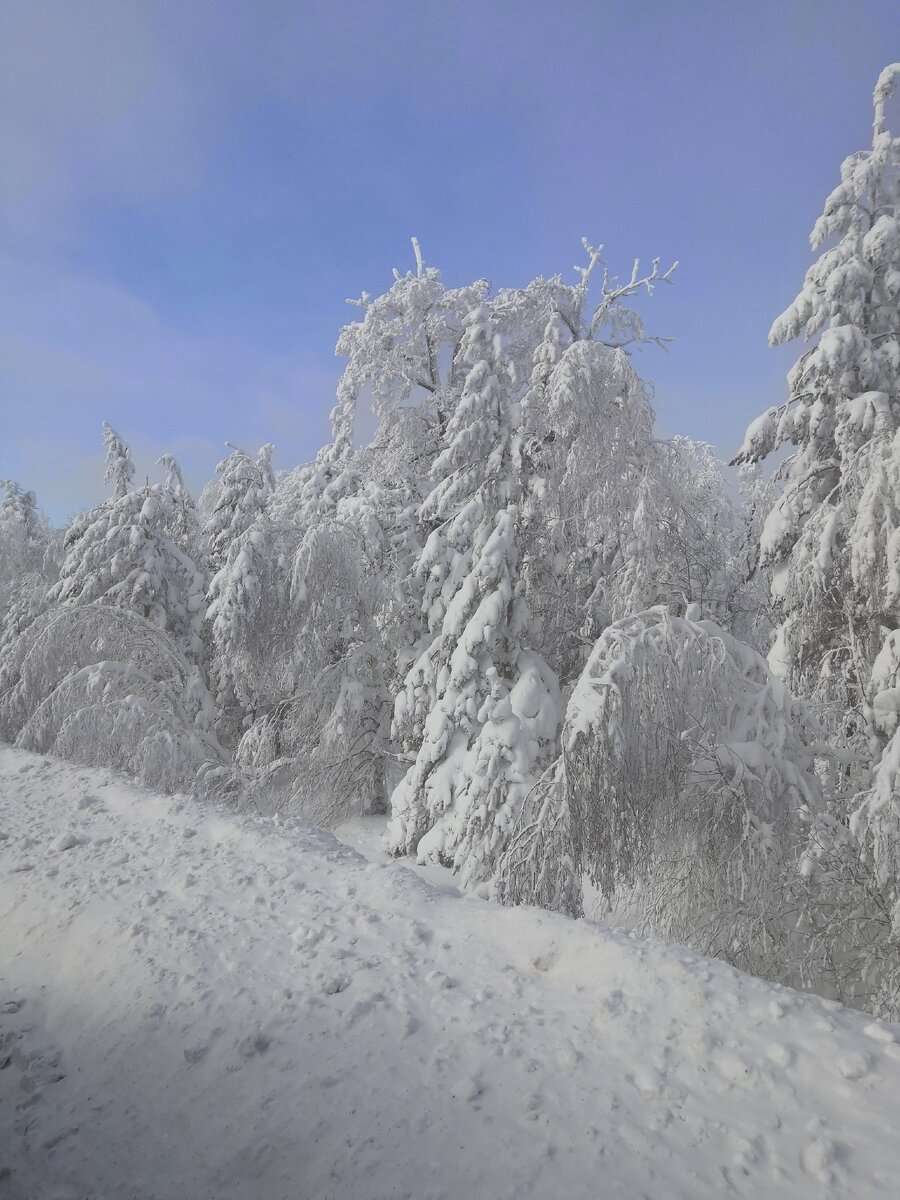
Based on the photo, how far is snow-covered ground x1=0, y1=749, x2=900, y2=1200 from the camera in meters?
2.61

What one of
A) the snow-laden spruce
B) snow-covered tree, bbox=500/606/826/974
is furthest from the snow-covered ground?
the snow-laden spruce

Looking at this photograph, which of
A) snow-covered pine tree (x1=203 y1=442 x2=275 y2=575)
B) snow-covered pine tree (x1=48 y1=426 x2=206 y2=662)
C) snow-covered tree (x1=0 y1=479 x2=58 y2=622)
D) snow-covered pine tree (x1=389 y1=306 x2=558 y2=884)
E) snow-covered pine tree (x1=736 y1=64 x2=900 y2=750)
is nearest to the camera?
snow-covered pine tree (x1=736 y1=64 x2=900 y2=750)

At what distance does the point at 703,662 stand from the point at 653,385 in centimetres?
753

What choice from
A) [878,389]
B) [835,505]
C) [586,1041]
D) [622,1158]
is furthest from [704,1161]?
[878,389]

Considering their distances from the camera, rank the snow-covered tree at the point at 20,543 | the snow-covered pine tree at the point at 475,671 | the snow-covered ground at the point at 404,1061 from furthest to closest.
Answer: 1. the snow-covered tree at the point at 20,543
2. the snow-covered pine tree at the point at 475,671
3. the snow-covered ground at the point at 404,1061

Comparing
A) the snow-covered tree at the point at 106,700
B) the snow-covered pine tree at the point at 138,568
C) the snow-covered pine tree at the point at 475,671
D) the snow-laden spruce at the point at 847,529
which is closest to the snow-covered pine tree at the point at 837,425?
the snow-laden spruce at the point at 847,529

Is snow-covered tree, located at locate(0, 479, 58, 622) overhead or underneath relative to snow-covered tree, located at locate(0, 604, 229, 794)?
overhead

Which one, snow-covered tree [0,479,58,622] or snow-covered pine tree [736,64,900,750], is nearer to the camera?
snow-covered pine tree [736,64,900,750]

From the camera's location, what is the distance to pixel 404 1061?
3229 mm

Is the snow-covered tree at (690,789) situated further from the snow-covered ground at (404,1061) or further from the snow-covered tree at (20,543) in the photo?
the snow-covered tree at (20,543)

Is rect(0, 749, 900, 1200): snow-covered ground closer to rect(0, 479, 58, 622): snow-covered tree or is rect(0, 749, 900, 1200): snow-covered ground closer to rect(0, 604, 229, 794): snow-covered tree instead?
rect(0, 604, 229, 794): snow-covered tree

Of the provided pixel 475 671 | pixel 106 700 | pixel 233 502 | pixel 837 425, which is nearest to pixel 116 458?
pixel 233 502

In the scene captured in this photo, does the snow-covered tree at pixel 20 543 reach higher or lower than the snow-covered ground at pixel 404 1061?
higher

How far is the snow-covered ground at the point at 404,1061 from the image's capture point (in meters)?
2.61
